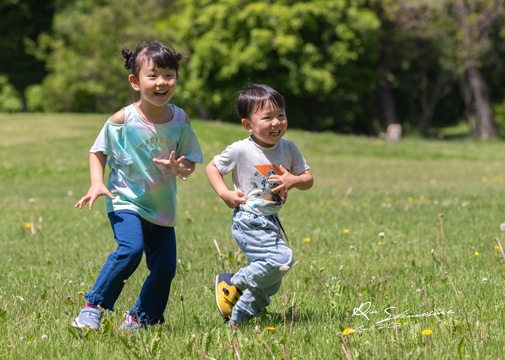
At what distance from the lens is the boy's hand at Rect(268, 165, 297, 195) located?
325 cm

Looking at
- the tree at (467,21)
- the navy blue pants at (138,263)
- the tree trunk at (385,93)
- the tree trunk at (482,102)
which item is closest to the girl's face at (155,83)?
the navy blue pants at (138,263)

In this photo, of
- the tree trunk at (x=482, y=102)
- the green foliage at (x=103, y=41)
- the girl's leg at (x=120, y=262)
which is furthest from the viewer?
the green foliage at (x=103, y=41)

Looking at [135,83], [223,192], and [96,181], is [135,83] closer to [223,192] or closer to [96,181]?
[96,181]

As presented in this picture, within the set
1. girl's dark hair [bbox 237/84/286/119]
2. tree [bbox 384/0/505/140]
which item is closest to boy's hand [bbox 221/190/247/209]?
girl's dark hair [bbox 237/84/286/119]

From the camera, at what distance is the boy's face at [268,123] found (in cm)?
332

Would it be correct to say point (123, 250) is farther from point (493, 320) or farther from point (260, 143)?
point (493, 320)

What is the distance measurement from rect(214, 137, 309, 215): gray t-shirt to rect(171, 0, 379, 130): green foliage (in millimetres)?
24303

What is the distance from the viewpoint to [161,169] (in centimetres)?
345


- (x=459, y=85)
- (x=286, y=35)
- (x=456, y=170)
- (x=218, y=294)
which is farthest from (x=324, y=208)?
(x=459, y=85)

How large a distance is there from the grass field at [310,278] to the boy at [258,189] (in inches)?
8.6

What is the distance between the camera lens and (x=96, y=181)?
3.28 meters

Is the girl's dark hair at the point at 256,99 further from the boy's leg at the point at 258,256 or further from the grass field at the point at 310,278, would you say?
the grass field at the point at 310,278

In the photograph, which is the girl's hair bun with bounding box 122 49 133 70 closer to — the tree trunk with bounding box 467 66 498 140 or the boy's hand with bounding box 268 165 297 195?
the boy's hand with bounding box 268 165 297 195

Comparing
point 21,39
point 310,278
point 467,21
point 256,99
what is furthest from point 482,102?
point 21,39
